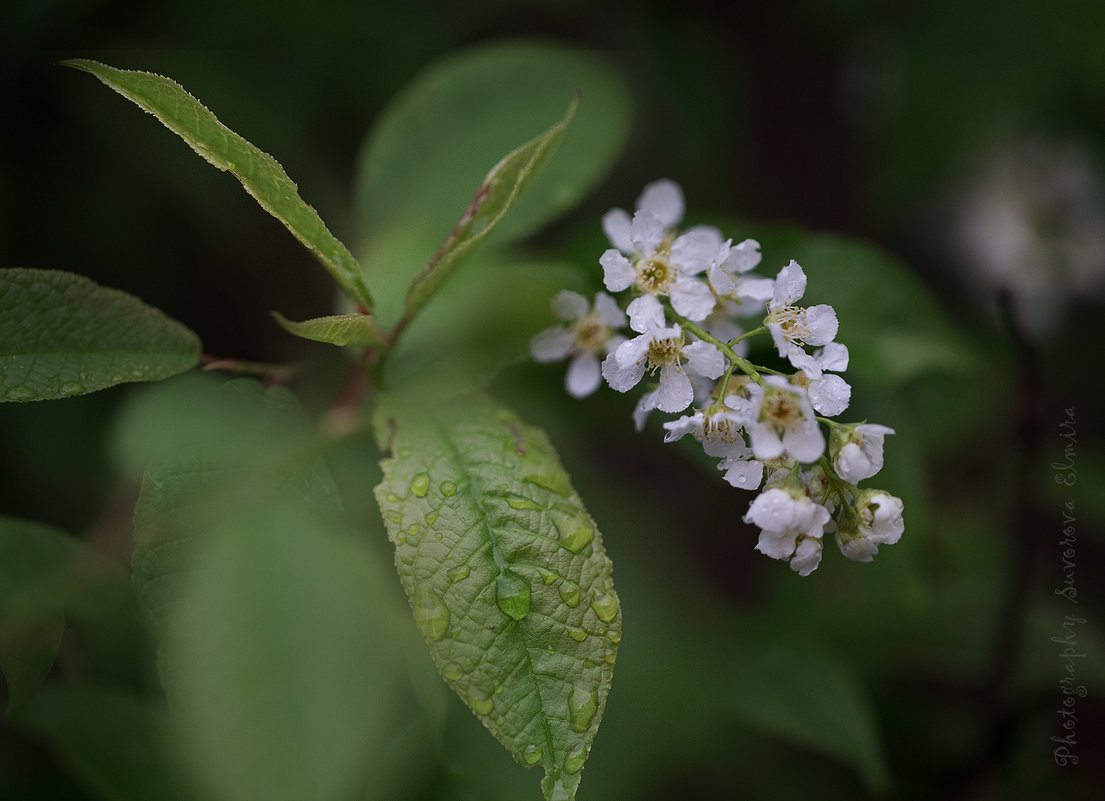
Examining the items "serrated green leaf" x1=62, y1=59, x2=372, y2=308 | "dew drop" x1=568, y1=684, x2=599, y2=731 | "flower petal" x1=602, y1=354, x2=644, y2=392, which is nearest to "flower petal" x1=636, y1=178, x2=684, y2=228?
"flower petal" x1=602, y1=354, x2=644, y2=392

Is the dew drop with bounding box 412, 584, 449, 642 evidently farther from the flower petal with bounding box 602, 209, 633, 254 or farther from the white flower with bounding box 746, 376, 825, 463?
the flower petal with bounding box 602, 209, 633, 254

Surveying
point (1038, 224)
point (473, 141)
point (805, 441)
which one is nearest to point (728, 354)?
point (805, 441)

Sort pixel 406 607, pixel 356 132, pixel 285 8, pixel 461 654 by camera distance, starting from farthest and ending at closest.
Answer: pixel 356 132, pixel 285 8, pixel 406 607, pixel 461 654

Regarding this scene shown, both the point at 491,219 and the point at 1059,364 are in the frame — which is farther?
the point at 1059,364

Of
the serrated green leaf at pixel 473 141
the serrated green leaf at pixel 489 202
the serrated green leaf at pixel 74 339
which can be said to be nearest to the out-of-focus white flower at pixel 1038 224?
the serrated green leaf at pixel 473 141

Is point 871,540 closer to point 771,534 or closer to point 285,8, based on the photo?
point 771,534

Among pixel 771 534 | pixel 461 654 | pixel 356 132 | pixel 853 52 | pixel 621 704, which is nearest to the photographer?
pixel 461 654

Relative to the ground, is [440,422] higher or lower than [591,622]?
higher

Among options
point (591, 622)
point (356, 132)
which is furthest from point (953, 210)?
point (591, 622)
